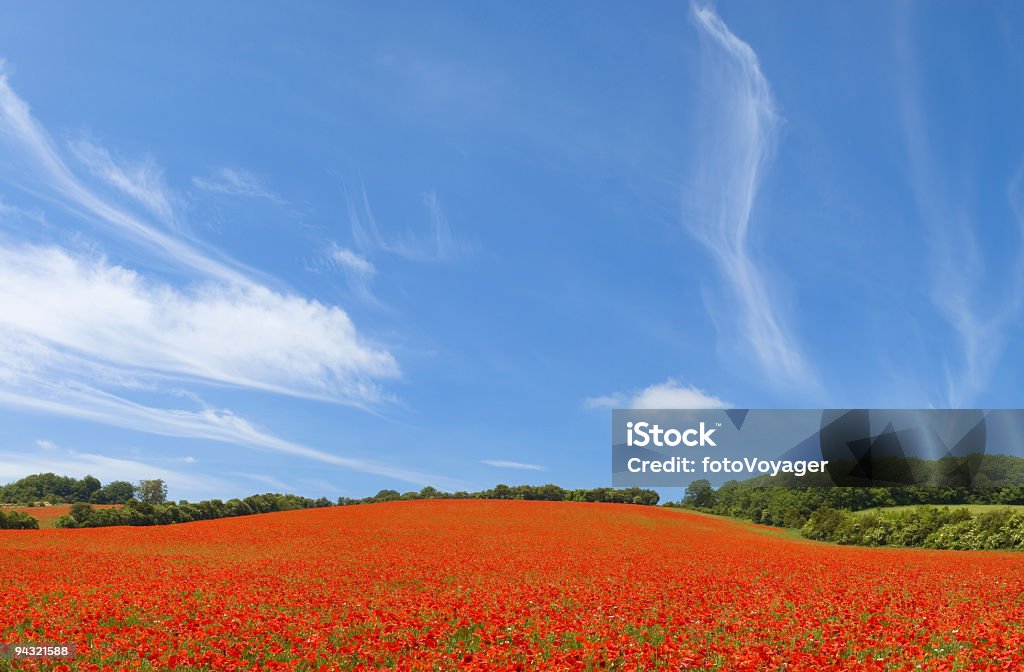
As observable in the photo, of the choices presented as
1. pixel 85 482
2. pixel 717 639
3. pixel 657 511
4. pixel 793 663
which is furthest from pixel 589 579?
pixel 85 482

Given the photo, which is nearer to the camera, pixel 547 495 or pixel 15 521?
pixel 15 521

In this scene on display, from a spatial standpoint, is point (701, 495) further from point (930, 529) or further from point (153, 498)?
point (153, 498)

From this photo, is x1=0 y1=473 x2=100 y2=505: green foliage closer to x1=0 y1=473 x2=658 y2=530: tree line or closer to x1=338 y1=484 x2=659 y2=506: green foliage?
x1=0 y1=473 x2=658 y2=530: tree line

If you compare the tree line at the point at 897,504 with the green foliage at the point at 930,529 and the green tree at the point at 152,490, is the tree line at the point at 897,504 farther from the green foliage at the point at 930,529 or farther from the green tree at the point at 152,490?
the green tree at the point at 152,490

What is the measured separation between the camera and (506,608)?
15.0 meters

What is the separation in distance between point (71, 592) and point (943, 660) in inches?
747

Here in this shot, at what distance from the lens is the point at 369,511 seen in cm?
5872

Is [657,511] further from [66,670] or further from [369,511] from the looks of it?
[66,670]

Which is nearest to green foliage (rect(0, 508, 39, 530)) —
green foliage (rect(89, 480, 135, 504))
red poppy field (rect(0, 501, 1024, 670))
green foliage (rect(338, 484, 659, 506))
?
red poppy field (rect(0, 501, 1024, 670))

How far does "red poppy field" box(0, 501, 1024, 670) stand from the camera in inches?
438

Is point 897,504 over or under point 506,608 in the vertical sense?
over

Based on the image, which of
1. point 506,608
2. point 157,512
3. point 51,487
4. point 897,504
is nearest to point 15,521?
point 157,512

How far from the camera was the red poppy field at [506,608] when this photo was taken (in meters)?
11.1

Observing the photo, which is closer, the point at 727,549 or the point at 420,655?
the point at 420,655
